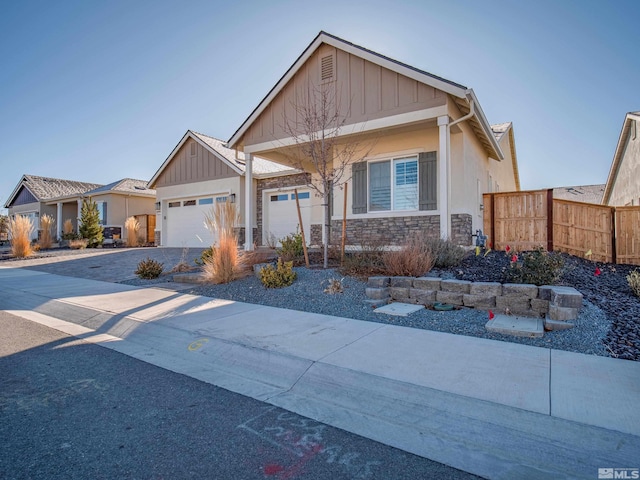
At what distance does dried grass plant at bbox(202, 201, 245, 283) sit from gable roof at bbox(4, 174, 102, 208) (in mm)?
25351

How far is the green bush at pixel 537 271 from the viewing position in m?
5.96

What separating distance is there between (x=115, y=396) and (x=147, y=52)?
37.5 ft

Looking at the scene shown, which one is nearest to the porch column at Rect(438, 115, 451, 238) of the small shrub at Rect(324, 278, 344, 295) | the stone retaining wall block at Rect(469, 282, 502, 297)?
the stone retaining wall block at Rect(469, 282, 502, 297)

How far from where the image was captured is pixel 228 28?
10.5 m

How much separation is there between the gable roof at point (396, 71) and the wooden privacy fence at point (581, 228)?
103 inches

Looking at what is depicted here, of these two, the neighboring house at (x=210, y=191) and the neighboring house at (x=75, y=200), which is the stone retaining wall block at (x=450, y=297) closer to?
the neighboring house at (x=210, y=191)

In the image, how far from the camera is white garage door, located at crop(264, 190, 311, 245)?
15844mm

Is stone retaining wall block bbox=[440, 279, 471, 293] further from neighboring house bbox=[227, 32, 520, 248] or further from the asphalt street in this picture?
the asphalt street

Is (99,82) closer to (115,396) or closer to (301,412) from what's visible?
(115,396)

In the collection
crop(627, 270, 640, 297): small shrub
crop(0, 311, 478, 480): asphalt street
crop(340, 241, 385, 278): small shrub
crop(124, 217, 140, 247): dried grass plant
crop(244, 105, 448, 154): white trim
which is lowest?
crop(0, 311, 478, 480): asphalt street

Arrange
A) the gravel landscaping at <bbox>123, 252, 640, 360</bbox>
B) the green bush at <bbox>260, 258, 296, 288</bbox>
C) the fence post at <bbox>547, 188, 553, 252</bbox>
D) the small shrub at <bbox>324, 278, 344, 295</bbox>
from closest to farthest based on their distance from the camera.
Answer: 1. the gravel landscaping at <bbox>123, 252, 640, 360</bbox>
2. the small shrub at <bbox>324, 278, 344, 295</bbox>
3. the green bush at <bbox>260, 258, 296, 288</bbox>
4. the fence post at <bbox>547, 188, 553, 252</bbox>

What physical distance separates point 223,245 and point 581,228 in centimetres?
1040

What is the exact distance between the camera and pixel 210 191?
719 inches

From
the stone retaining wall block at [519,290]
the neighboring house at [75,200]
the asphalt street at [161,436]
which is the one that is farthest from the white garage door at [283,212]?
the asphalt street at [161,436]
